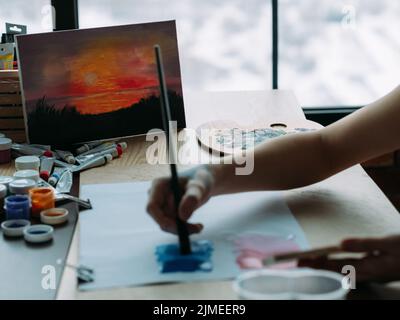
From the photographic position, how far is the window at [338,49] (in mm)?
2602

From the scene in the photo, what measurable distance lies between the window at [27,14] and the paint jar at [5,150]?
3.07 feet

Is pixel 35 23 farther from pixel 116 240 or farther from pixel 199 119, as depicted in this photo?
pixel 116 240

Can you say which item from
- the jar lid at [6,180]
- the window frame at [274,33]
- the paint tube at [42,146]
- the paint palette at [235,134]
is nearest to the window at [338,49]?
the window frame at [274,33]

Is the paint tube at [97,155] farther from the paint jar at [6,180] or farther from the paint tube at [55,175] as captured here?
the paint jar at [6,180]

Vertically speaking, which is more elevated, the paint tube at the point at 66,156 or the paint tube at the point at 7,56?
the paint tube at the point at 7,56

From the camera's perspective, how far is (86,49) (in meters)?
1.58

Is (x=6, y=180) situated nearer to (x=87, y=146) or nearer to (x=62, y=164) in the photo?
(x=62, y=164)

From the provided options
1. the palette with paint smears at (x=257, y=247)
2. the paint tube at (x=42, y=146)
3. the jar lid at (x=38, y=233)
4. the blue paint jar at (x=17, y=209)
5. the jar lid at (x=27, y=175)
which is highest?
the paint tube at (x=42, y=146)

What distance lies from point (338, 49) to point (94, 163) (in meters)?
1.46

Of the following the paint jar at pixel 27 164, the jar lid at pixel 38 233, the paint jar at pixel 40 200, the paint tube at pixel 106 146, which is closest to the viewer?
the jar lid at pixel 38 233

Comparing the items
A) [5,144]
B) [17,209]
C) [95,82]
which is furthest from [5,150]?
[17,209]

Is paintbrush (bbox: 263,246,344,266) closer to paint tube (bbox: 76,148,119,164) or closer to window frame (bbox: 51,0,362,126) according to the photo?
paint tube (bbox: 76,148,119,164)

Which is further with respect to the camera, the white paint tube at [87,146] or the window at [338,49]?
the window at [338,49]
